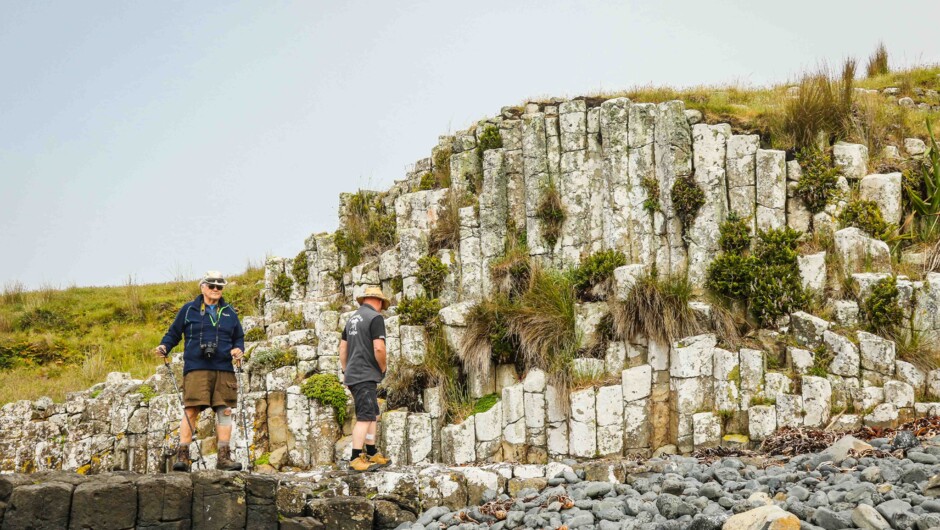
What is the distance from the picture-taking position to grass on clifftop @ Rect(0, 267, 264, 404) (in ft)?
60.0

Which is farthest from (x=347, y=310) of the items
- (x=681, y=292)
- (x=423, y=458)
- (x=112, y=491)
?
(x=112, y=491)

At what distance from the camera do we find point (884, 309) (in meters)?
12.7

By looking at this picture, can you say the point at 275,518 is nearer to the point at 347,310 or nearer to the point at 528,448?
the point at 528,448

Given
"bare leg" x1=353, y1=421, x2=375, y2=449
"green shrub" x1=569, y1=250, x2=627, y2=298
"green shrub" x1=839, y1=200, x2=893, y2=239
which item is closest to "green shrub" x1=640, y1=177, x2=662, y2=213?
"green shrub" x1=569, y1=250, x2=627, y2=298

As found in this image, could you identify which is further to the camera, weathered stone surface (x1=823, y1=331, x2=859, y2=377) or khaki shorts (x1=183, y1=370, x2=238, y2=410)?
weathered stone surface (x1=823, y1=331, x2=859, y2=377)

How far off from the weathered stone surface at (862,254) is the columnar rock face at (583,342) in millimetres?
33

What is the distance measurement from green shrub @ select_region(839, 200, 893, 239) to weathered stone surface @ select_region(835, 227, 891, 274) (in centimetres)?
46

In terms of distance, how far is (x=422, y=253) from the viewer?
16.3 metres

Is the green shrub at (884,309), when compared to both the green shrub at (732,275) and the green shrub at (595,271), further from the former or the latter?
the green shrub at (595,271)

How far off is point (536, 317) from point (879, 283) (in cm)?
548

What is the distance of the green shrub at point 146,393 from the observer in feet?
46.5

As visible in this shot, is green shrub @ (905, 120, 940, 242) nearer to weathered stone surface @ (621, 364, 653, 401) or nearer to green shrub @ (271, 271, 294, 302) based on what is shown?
weathered stone surface @ (621, 364, 653, 401)

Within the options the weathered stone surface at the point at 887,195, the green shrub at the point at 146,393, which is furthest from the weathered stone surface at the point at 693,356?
the green shrub at the point at 146,393

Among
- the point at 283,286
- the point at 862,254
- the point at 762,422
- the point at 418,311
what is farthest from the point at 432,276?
the point at 862,254
